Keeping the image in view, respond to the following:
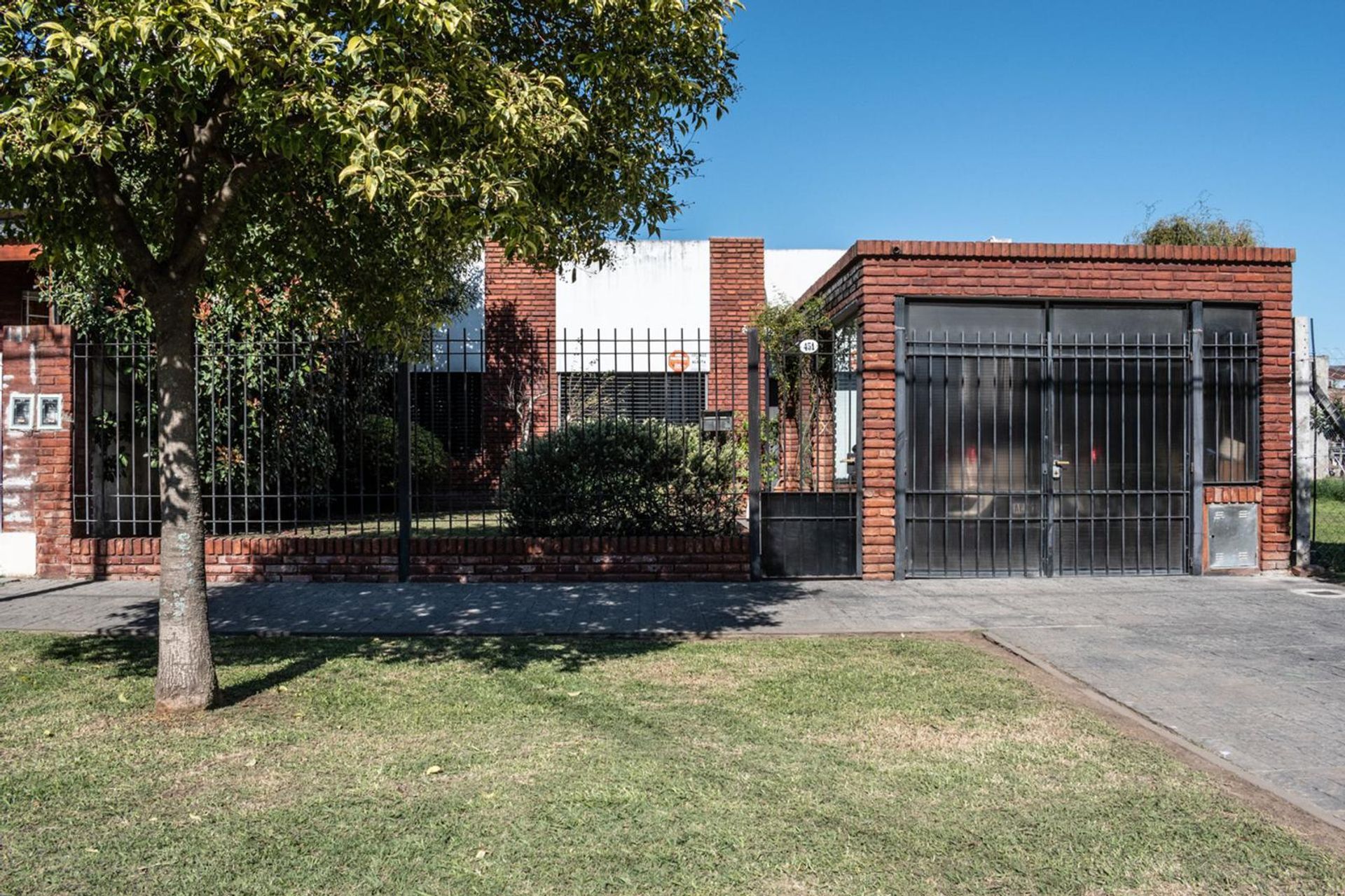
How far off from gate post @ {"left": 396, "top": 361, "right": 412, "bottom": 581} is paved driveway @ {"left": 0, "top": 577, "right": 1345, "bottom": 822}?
Answer: 0.30 m

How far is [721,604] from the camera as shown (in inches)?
343

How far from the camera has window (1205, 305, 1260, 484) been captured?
10.4m

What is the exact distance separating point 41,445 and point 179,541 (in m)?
5.95

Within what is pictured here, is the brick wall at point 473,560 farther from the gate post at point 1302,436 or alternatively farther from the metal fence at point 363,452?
the gate post at point 1302,436

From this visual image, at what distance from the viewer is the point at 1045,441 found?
→ 10.2 meters

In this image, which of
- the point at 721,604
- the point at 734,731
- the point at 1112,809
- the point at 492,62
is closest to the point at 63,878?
the point at 734,731

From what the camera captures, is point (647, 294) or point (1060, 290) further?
point (647, 294)

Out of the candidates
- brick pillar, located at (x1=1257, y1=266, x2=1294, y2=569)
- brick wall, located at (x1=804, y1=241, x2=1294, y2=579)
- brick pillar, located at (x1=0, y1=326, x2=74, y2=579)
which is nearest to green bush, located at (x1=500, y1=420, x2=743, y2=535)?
brick wall, located at (x1=804, y1=241, x2=1294, y2=579)

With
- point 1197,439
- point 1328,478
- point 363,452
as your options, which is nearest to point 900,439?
point 1197,439

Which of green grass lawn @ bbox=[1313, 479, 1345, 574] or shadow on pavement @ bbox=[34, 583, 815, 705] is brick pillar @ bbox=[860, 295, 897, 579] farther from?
green grass lawn @ bbox=[1313, 479, 1345, 574]

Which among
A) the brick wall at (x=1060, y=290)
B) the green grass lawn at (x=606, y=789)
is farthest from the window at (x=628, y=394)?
the green grass lawn at (x=606, y=789)

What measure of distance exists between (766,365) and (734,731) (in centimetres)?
646

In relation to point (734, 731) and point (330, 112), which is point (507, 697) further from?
point (330, 112)

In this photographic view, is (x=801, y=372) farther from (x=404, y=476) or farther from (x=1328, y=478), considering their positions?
(x=1328, y=478)
